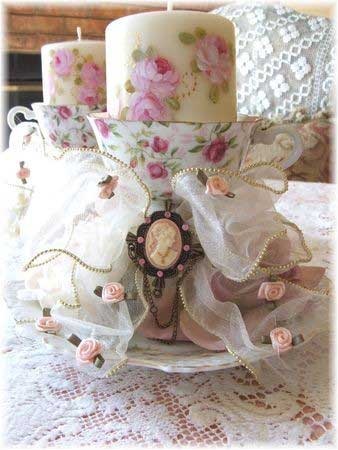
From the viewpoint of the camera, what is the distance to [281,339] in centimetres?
37

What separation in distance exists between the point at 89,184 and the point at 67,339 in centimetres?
13

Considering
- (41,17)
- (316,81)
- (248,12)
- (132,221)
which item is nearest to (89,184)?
(132,221)

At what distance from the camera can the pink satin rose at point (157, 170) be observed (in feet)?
1.37

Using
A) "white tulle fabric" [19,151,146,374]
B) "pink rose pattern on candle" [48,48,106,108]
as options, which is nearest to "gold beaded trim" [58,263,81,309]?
"white tulle fabric" [19,151,146,374]

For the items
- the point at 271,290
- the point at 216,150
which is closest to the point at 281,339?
the point at 271,290

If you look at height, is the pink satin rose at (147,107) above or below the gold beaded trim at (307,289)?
above

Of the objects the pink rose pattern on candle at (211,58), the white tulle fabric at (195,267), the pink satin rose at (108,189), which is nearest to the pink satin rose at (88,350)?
the white tulle fabric at (195,267)

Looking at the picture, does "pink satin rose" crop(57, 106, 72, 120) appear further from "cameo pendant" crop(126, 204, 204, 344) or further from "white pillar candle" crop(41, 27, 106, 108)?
"cameo pendant" crop(126, 204, 204, 344)

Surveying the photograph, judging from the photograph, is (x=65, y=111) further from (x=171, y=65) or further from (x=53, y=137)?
(x=171, y=65)

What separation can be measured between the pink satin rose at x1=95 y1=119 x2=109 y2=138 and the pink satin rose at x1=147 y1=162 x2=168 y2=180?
0.04m

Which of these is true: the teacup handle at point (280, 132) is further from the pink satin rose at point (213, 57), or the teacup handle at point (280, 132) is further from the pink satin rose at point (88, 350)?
the pink satin rose at point (88, 350)

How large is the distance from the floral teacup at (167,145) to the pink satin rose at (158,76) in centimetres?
3

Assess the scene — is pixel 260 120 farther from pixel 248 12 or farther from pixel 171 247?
pixel 248 12

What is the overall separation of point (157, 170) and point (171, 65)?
0.08m
